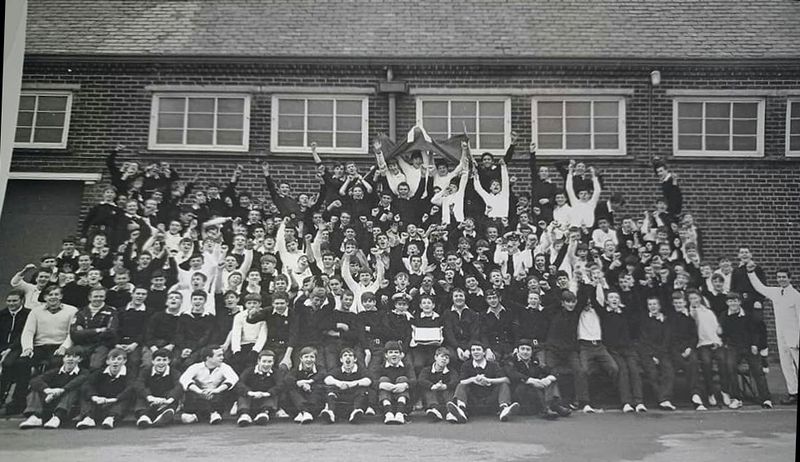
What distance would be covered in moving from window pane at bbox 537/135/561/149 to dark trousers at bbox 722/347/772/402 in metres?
1.53

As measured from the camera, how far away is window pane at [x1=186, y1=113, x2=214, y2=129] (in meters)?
4.18

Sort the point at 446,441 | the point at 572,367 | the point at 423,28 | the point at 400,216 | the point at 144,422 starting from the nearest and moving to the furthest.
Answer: the point at 446,441 < the point at 144,422 < the point at 572,367 < the point at 400,216 < the point at 423,28

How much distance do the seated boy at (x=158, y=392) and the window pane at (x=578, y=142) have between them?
8.56 ft

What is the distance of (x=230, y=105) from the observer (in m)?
4.20

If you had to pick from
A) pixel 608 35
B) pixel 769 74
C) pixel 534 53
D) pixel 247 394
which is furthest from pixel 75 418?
pixel 769 74

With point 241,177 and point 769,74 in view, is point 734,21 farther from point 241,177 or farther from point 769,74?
point 241,177

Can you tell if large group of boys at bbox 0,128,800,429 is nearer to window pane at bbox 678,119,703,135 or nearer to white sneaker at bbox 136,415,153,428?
white sneaker at bbox 136,415,153,428

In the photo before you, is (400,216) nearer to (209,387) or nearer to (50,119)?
(209,387)

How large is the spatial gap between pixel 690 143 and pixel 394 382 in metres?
2.24

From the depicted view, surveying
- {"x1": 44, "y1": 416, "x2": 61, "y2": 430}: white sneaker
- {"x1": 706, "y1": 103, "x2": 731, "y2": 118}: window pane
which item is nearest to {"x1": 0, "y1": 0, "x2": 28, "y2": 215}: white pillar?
{"x1": 44, "y1": 416, "x2": 61, "y2": 430}: white sneaker

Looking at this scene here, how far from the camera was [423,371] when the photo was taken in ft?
12.9

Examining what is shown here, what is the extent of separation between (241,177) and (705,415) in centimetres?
298

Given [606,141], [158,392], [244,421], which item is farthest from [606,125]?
[158,392]

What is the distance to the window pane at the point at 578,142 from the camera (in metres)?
4.17
